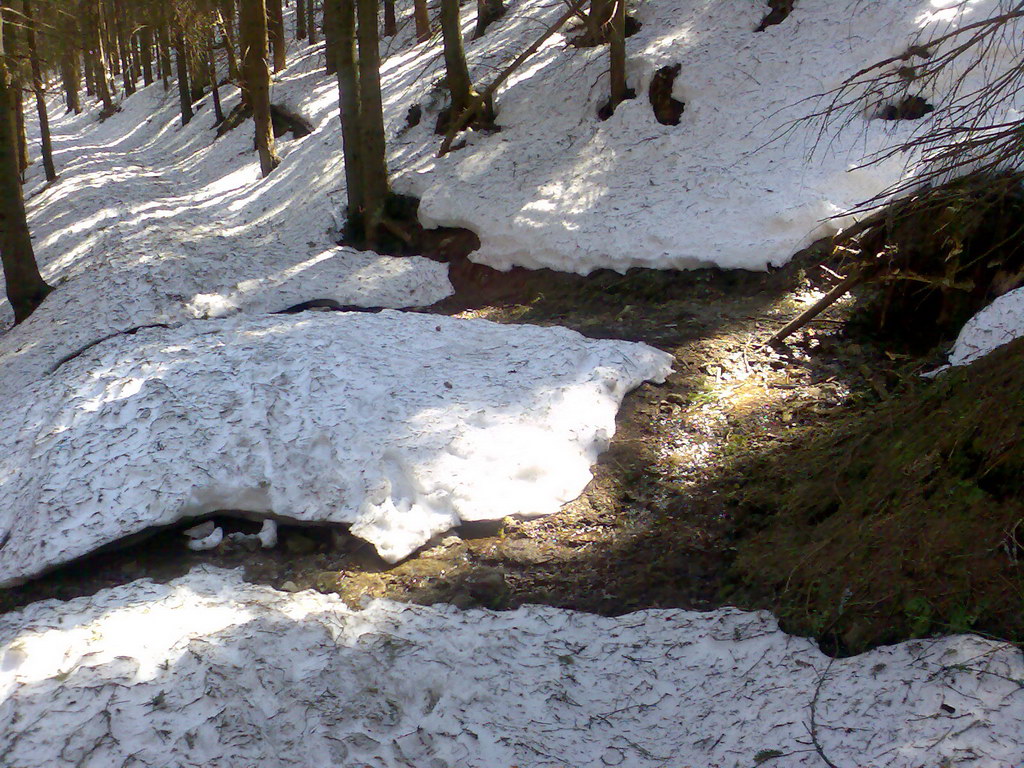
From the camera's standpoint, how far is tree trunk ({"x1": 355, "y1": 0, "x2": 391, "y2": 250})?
9531 millimetres

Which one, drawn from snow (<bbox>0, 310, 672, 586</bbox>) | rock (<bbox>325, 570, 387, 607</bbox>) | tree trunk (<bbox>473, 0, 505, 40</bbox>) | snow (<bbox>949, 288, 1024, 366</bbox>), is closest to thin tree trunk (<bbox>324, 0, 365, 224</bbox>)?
snow (<bbox>0, 310, 672, 586</bbox>)

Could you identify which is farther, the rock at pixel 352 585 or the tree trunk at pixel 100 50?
the tree trunk at pixel 100 50

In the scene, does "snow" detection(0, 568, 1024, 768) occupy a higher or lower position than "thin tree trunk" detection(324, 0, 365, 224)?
lower

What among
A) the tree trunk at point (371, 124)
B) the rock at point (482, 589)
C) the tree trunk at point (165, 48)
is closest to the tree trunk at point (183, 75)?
the tree trunk at point (165, 48)

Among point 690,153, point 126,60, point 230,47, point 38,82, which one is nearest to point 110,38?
point 126,60

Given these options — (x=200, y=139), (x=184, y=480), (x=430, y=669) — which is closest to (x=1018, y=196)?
(x=430, y=669)

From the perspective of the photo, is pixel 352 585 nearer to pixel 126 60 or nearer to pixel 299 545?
pixel 299 545

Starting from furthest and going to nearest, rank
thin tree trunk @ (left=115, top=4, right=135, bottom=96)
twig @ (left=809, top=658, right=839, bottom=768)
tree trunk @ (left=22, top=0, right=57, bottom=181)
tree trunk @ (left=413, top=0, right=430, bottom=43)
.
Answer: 1. thin tree trunk @ (left=115, top=4, right=135, bottom=96)
2. tree trunk @ (left=413, top=0, right=430, bottom=43)
3. tree trunk @ (left=22, top=0, right=57, bottom=181)
4. twig @ (left=809, top=658, right=839, bottom=768)

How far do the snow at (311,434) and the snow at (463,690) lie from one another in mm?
801

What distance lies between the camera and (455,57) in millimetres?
10984

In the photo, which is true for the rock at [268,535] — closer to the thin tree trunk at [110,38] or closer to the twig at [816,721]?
the twig at [816,721]

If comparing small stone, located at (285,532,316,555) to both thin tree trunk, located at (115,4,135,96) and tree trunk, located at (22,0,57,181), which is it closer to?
→ tree trunk, located at (22,0,57,181)

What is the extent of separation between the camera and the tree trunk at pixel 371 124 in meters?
9.53

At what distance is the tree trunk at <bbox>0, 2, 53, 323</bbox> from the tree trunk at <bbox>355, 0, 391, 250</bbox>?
4.26 meters
